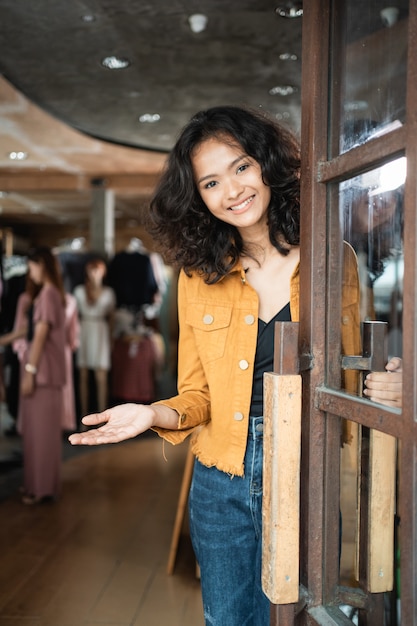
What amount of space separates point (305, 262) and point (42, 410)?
338 centimetres

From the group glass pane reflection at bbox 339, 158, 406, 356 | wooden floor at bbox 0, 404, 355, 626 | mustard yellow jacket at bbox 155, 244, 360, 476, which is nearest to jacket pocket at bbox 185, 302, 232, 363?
mustard yellow jacket at bbox 155, 244, 360, 476

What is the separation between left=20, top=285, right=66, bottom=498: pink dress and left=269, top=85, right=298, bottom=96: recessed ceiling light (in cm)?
184

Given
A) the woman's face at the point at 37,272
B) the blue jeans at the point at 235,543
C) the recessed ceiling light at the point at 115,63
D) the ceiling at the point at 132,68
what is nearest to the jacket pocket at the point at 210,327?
the blue jeans at the point at 235,543

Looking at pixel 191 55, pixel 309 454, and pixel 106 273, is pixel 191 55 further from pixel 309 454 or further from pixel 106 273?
pixel 106 273

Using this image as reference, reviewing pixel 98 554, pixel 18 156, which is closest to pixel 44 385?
pixel 98 554

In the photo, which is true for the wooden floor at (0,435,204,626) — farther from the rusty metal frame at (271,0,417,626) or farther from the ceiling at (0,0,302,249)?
the ceiling at (0,0,302,249)

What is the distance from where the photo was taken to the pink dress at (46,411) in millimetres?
4172

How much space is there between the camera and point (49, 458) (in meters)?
4.23

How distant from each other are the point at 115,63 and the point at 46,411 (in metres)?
2.18

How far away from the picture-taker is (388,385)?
3.24 feet

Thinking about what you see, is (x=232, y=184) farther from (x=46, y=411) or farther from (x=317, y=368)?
(x=46, y=411)

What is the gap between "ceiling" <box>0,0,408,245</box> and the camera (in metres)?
2.76

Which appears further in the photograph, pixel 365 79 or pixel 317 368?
pixel 365 79

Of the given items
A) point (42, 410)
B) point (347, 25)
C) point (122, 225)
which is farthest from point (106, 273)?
point (347, 25)
